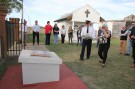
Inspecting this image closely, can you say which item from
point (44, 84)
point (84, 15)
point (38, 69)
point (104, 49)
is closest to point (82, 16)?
point (84, 15)

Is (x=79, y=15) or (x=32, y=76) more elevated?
(x=79, y=15)

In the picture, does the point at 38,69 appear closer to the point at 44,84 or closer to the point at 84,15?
the point at 44,84

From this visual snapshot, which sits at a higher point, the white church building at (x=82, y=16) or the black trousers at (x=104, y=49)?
the white church building at (x=82, y=16)

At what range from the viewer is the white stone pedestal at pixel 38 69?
650 centimetres

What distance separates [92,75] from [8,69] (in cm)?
326

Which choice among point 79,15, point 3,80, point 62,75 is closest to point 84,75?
point 62,75

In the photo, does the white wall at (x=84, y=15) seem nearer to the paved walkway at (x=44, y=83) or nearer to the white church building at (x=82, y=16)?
the white church building at (x=82, y=16)

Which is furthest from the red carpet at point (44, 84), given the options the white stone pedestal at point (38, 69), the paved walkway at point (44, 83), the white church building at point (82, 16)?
→ the white church building at point (82, 16)

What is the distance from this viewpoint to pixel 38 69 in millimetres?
6637

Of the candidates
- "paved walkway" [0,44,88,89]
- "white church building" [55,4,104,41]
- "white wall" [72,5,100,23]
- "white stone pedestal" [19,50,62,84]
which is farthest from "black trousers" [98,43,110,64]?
"white wall" [72,5,100,23]

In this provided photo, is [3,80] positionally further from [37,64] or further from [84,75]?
[84,75]

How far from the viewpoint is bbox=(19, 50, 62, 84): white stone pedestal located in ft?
21.3

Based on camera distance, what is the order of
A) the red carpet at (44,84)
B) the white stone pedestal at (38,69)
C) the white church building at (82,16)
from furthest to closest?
the white church building at (82,16)
the white stone pedestal at (38,69)
the red carpet at (44,84)

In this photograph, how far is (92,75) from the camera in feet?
25.9
